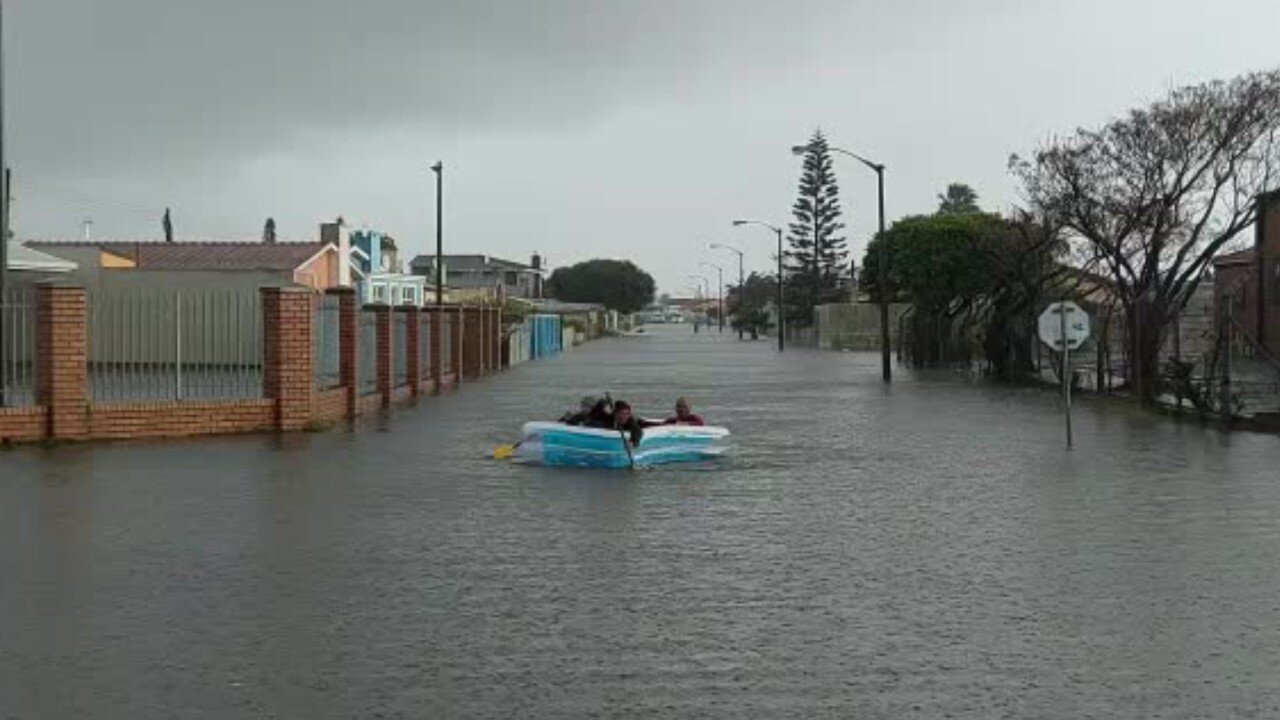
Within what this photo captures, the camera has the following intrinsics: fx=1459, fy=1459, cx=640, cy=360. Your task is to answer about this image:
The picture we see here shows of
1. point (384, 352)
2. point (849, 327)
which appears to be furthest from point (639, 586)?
point (849, 327)

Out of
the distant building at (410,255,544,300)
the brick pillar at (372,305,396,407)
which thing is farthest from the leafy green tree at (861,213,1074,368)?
the distant building at (410,255,544,300)

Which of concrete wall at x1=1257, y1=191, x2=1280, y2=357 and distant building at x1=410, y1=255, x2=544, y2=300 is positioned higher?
distant building at x1=410, y1=255, x2=544, y2=300

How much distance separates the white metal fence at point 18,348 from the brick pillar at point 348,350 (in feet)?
18.1

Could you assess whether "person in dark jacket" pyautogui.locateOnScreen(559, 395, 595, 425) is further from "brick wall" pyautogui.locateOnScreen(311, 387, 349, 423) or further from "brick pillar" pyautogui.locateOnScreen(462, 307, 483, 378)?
"brick pillar" pyautogui.locateOnScreen(462, 307, 483, 378)

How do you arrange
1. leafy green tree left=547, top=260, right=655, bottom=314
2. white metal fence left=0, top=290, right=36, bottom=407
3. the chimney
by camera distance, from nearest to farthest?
white metal fence left=0, top=290, right=36, bottom=407 → the chimney → leafy green tree left=547, top=260, right=655, bottom=314

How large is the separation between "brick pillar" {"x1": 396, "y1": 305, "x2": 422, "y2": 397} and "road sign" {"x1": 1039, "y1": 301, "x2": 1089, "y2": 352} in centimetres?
1502

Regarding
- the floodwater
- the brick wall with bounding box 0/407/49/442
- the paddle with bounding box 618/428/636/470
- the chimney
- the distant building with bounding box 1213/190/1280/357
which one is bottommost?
the floodwater

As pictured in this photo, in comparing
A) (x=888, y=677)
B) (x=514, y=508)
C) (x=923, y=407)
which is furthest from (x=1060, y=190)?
(x=888, y=677)

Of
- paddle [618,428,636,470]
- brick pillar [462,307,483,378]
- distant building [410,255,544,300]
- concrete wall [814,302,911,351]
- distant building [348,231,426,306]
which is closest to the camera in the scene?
paddle [618,428,636,470]

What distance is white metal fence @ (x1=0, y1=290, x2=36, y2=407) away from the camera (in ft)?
57.7

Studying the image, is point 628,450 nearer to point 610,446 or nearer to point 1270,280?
point 610,446

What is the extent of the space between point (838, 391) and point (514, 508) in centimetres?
2066

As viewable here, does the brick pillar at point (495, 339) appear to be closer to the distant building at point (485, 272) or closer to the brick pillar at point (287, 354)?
the brick pillar at point (287, 354)

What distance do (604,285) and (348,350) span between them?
14539 centimetres
